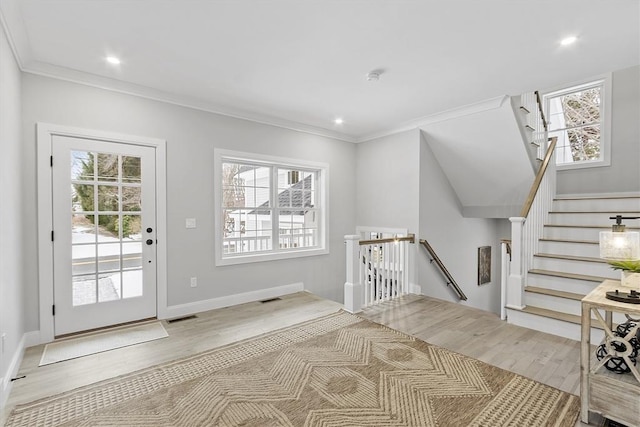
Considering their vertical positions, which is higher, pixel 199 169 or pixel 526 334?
pixel 199 169

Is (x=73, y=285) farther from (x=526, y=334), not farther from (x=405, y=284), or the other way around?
(x=526, y=334)

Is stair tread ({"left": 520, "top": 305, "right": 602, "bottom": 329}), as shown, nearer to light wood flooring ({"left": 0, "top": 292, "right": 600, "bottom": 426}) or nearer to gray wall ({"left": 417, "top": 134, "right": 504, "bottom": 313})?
light wood flooring ({"left": 0, "top": 292, "right": 600, "bottom": 426})

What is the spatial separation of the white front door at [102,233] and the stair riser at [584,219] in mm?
5248

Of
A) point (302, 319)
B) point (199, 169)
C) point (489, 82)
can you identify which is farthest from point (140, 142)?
point (489, 82)

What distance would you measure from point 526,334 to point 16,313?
4668 mm

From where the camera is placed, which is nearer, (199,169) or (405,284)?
(199,169)

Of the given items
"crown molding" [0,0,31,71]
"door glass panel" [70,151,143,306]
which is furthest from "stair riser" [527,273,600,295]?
"crown molding" [0,0,31,71]

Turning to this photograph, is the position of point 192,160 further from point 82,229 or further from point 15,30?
point 15,30

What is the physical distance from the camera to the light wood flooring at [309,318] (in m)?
2.36

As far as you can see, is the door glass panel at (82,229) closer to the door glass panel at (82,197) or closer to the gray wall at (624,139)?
the door glass panel at (82,197)

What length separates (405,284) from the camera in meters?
4.63

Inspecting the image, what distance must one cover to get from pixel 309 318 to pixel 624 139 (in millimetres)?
5388

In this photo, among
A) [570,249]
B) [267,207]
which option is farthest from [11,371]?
[570,249]

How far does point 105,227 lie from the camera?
3297 millimetres
